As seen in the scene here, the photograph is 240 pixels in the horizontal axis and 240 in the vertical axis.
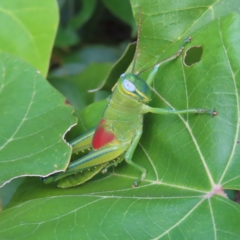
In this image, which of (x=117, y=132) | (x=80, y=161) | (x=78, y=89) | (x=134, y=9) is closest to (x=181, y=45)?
(x=134, y=9)

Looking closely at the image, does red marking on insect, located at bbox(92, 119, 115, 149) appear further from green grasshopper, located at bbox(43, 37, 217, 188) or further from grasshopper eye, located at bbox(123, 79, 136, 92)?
grasshopper eye, located at bbox(123, 79, 136, 92)

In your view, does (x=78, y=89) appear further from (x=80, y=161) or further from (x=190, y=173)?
(x=190, y=173)

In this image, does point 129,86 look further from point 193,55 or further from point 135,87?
point 193,55

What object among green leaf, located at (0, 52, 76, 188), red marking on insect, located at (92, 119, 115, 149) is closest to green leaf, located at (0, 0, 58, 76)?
green leaf, located at (0, 52, 76, 188)

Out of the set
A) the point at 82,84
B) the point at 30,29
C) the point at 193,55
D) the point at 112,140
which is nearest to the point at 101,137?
the point at 112,140

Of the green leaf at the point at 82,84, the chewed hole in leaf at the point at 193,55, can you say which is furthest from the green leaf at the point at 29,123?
the green leaf at the point at 82,84

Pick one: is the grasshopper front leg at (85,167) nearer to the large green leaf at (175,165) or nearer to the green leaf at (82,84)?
the large green leaf at (175,165)
